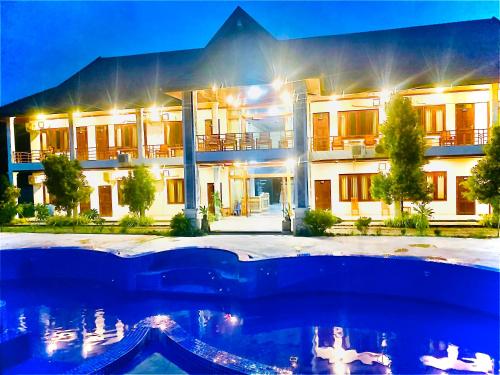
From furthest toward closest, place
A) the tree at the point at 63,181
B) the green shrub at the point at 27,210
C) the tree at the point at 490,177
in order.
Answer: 1. the green shrub at the point at 27,210
2. the tree at the point at 63,181
3. the tree at the point at 490,177

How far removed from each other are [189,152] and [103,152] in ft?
25.9

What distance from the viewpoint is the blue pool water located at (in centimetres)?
743

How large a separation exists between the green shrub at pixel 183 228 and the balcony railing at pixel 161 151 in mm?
6194

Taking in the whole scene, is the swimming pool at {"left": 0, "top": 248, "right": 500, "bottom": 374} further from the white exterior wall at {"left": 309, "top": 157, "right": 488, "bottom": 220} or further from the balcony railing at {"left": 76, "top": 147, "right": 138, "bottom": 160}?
the balcony railing at {"left": 76, "top": 147, "right": 138, "bottom": 160}

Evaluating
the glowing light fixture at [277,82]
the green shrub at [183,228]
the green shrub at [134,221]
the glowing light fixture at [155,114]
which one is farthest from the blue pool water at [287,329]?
the glowing light fixture at [155,114]

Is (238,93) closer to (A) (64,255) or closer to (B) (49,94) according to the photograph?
(A) (64,255)

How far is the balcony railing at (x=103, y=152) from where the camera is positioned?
73.3 feet

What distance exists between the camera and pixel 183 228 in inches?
657

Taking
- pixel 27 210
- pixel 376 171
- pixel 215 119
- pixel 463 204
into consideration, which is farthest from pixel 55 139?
pixel 463 204

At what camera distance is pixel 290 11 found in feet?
214

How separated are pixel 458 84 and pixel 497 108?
199cm

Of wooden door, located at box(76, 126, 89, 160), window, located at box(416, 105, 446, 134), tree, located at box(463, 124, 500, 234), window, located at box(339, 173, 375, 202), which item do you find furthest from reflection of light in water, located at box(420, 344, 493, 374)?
wooden door, located at box(76, 126, 89, 160)

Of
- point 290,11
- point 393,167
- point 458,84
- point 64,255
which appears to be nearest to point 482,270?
point 393,167

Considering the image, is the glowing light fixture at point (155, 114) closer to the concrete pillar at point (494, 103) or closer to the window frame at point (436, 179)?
the window frame at point (436, 179)
